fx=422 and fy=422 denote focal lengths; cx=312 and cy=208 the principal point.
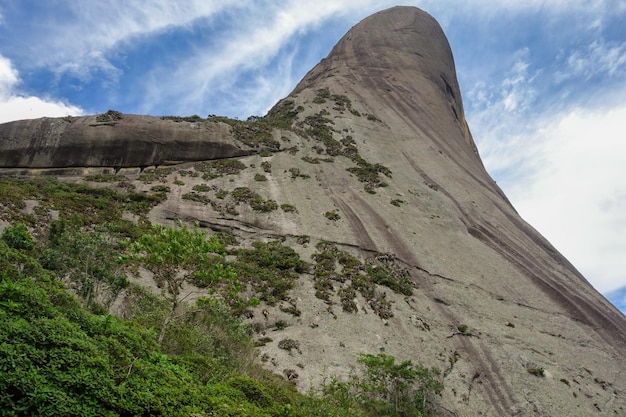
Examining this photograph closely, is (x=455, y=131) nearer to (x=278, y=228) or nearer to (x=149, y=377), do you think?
(x=278, y=228)

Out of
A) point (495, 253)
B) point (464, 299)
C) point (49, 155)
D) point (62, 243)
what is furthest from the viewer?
point (49, 155)

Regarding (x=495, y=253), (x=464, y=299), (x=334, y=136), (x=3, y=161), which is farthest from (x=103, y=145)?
(x=495, y=253)

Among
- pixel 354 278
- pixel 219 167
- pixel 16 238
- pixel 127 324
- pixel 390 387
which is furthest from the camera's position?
pixel 219 167

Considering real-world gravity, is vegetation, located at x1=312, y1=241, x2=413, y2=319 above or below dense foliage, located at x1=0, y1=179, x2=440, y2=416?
above

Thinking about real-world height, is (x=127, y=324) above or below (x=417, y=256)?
below

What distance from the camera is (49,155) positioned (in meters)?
31.4

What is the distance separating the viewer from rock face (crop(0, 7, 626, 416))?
62.4 ft

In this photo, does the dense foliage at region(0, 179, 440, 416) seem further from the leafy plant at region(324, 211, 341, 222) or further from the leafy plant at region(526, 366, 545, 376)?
the leafy plant at region(526, 366, 545, 376)

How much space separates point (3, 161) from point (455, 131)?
46.8m

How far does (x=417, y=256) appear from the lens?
26.6m

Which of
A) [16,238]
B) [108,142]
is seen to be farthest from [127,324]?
[108,142]

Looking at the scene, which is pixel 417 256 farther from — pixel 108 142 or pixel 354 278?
pixel 108 142

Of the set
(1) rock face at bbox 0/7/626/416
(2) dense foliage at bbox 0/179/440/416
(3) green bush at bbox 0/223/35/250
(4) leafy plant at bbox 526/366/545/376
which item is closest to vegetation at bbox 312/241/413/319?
(1) rock face at bbox 0/7/626/416

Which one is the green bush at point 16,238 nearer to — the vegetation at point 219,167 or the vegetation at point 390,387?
the vegetation at point 390,387
